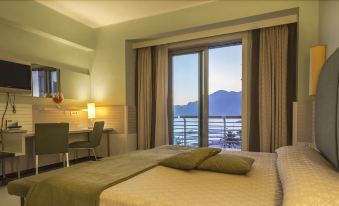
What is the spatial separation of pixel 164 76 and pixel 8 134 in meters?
2.58

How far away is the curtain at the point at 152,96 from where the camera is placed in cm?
421

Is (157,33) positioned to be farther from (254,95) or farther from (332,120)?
(332,120)

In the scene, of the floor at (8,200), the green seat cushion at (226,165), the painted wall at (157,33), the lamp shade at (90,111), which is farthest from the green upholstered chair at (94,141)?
the green seat cushion at (226,165)

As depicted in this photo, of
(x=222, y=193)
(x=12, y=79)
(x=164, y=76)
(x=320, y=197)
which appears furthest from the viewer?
(x=164, y=76)

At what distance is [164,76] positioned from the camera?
13.8ft

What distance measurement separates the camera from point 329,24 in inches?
89.1

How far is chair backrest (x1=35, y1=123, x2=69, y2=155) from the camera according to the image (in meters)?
3.02

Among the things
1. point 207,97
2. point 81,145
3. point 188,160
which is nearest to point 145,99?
point 207,97

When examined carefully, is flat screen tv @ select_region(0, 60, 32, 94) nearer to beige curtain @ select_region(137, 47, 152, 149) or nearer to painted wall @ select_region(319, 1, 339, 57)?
beige curtain @ select_region(137, 47, 152, 149)

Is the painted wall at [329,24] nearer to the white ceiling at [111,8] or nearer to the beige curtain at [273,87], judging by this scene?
the beige curtain at [273,87]

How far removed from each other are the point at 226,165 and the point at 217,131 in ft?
8.69

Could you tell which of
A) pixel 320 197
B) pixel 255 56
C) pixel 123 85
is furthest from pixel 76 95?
pixel 320 197

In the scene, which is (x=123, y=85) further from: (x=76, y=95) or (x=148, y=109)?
(x=76, y=95)

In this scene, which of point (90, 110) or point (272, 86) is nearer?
point (272, 86)
